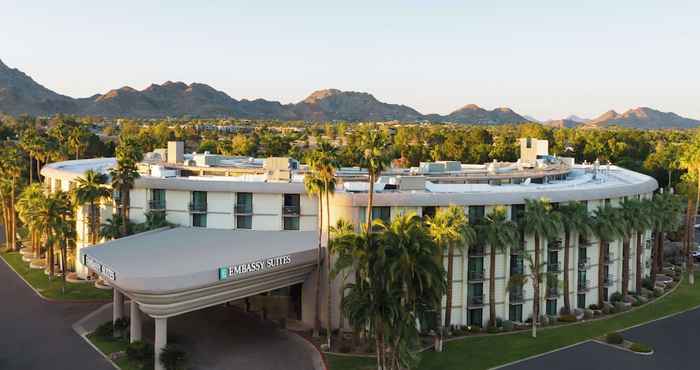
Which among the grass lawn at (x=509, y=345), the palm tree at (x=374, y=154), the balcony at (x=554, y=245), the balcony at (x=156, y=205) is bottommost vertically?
the grass lawn at (x=509, y=345)

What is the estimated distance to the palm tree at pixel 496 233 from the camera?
48.7 m

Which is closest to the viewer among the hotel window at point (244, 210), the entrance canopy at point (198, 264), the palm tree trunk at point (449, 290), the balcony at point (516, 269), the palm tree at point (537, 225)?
the entrance canopy at point (198, 264)

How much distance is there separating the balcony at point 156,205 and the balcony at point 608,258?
4806 centimetres

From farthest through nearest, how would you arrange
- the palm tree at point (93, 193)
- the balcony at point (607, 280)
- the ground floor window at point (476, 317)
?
the balcony at point (607, 280) < the palm tree at point (93, 193) < the ground floor window at point (476, 317)

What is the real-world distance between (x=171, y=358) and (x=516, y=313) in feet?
108

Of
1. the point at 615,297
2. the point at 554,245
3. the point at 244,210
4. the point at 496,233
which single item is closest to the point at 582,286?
the point at 615,297

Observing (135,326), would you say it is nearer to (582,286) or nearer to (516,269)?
(516,269)

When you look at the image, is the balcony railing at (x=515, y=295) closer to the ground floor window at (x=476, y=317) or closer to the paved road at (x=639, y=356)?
the ground floor window at (x=476, y=317)

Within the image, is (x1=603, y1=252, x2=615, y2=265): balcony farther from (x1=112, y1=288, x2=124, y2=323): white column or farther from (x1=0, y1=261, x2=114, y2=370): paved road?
(x1=0, y1=261, x2=114, y2=370): paved road

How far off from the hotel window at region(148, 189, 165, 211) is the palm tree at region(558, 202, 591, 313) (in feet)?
132

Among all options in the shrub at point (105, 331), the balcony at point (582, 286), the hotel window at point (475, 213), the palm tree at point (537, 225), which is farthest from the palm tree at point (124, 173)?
the balcony at point (582, 286)

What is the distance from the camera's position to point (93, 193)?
57562mm

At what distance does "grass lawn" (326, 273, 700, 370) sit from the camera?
143ft

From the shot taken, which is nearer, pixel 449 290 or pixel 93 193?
pixel 449 290
